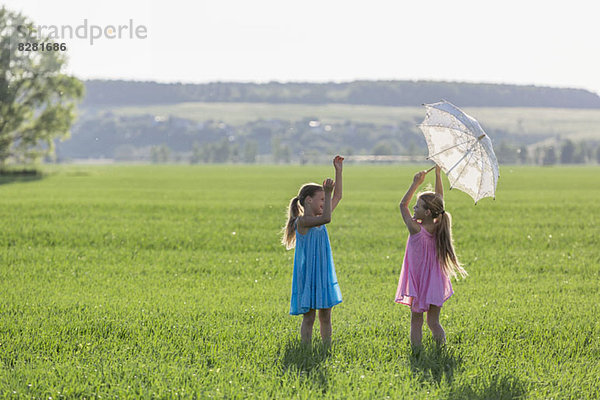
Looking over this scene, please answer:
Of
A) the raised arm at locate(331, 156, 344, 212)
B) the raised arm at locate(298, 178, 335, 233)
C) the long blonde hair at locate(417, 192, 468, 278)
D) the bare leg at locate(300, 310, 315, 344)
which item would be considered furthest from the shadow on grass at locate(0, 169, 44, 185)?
the long blonde hair at locate(417, 192, 468, 278)

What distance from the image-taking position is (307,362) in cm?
649

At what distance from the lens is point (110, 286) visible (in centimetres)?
1080

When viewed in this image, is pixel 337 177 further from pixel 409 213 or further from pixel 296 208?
pixel 409 213

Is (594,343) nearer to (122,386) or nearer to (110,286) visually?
(122,386)

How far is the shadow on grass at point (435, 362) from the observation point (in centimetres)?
616

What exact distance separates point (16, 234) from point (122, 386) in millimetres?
13235

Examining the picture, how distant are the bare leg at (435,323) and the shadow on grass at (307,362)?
1122 mm

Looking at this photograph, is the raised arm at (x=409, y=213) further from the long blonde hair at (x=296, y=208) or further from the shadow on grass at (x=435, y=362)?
the shadow on grass at (x=435, y=362)

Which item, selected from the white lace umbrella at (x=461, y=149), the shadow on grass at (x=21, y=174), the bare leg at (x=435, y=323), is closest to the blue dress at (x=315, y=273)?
the bare leg at (x=435, y=323)

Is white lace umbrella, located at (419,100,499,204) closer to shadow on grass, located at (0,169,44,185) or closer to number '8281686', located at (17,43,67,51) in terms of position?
shadow on grass, located at (0,169,44,185)

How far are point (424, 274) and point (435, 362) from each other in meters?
0.90

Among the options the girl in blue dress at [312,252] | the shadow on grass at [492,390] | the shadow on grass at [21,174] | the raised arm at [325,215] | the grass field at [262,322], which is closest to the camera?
the shadow on grass at [492,390]

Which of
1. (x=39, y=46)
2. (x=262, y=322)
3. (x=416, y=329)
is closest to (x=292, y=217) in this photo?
(x=416, y=329)

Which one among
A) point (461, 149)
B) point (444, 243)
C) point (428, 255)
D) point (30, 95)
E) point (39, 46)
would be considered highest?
point (39, 46)
